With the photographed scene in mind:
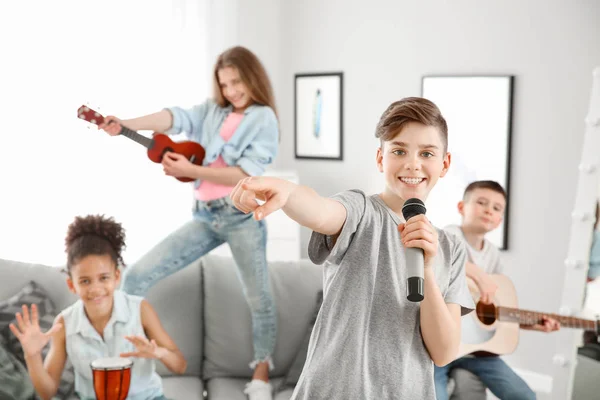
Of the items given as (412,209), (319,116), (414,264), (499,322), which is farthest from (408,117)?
(319,116)

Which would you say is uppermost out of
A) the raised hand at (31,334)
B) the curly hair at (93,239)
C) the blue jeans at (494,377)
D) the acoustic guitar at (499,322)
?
the curly hair at (93,239)

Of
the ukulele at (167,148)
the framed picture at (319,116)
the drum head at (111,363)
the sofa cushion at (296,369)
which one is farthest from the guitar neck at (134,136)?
the framed picture at (319,116)

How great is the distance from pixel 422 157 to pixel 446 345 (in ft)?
1.05

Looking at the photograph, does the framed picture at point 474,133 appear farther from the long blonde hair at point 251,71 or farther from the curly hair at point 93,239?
the curly hair at point 93,239

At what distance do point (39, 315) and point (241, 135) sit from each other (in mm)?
910

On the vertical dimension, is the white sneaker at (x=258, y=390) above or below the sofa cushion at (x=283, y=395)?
above

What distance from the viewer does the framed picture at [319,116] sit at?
4.39 metres

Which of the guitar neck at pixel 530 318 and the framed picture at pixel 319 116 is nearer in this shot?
the guitar neck at pixel 530 318

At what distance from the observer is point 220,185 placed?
2404mm

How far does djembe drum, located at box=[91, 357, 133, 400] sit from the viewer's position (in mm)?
1924

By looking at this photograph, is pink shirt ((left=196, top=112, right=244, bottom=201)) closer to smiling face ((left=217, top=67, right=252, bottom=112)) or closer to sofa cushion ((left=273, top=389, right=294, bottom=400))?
smiling face ((left=217, top=67, right=252, bottom=112))

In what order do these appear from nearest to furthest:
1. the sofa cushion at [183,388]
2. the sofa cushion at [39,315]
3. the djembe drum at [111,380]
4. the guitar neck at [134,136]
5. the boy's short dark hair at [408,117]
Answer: the boy's short dark hair at [408,117]
the djembe drum at [111,380]
the sofa cushion at [39,315]
the guitar neck at [134,136]
the sofa cushion at [183,388]

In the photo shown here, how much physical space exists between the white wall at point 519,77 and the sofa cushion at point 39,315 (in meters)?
1.99

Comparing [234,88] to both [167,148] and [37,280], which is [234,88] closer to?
[167,148]
